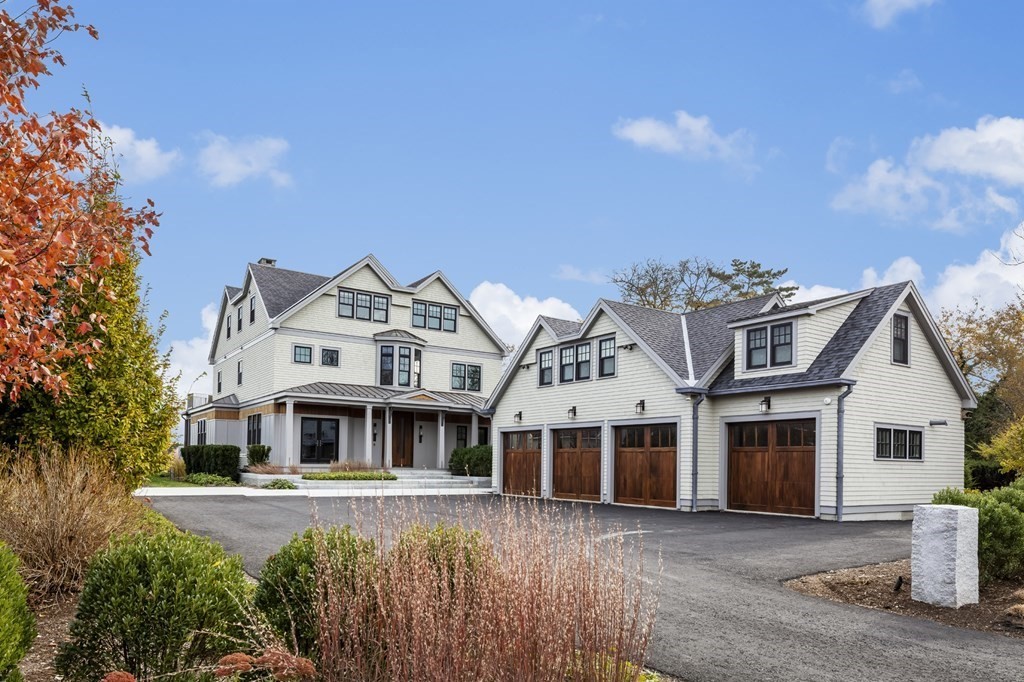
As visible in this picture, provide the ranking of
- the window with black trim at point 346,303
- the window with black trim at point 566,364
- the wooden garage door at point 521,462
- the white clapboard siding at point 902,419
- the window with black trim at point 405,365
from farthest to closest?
the window with black trim at point 405,365 < the window with black trim at point 346,303 < the wooden garage door at point 521,462 < the window with black trim at point 566,364 < the white clapboard siding at point 902,419

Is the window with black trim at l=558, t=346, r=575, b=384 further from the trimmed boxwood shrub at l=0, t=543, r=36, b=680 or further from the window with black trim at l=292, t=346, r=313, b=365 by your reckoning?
the trimmed boxwood shrub at l=0, t=543, r=36, b=680

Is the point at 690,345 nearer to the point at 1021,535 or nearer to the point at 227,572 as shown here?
the point at 1021,535

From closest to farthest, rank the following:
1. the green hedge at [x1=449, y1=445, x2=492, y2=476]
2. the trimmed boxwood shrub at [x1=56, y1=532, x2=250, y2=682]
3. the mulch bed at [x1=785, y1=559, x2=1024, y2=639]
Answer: the trimmed boxwood shrub at [x1=56, y1=532, x2=250, y2=682] → the mulch bed at [x1=785, y1=559, x2=1024, y2=639] → the green hedge at [x1=449, y1=445, x2=492, y2=476]

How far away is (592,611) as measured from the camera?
173 inches

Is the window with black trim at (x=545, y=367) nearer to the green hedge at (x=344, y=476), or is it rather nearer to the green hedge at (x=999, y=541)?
the green hedge at (x=344, y=476)

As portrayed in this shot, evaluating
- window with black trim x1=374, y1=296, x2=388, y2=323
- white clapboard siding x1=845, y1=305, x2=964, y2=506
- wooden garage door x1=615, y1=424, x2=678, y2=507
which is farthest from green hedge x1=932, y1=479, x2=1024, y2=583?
window with black trim x1=374, y1=296, x2=388, y2=323

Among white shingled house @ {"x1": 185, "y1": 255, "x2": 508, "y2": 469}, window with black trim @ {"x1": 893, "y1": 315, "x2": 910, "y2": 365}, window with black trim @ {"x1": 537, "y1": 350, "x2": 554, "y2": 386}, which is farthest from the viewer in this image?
white shingled house @ {"x1": 185, "y1": 255, "x2": 508, "y2": 469}

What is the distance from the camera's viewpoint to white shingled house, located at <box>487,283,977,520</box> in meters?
21.3

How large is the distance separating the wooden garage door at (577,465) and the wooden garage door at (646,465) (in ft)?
3.07

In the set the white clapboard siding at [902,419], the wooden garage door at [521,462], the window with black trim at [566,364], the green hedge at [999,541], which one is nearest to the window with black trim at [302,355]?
the wooden garage door at [521,462]

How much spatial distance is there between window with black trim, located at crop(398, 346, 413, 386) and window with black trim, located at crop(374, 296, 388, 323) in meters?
1.67

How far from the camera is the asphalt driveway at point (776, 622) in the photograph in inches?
276

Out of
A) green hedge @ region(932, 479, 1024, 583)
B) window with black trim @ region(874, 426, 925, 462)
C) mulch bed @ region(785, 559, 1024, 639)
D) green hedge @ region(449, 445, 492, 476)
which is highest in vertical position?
window with black trim @ region(874, 426, 925, 462)

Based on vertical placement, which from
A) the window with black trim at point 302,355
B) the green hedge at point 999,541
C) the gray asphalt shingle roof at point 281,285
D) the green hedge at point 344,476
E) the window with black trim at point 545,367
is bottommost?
the green hedge at point 344,476
